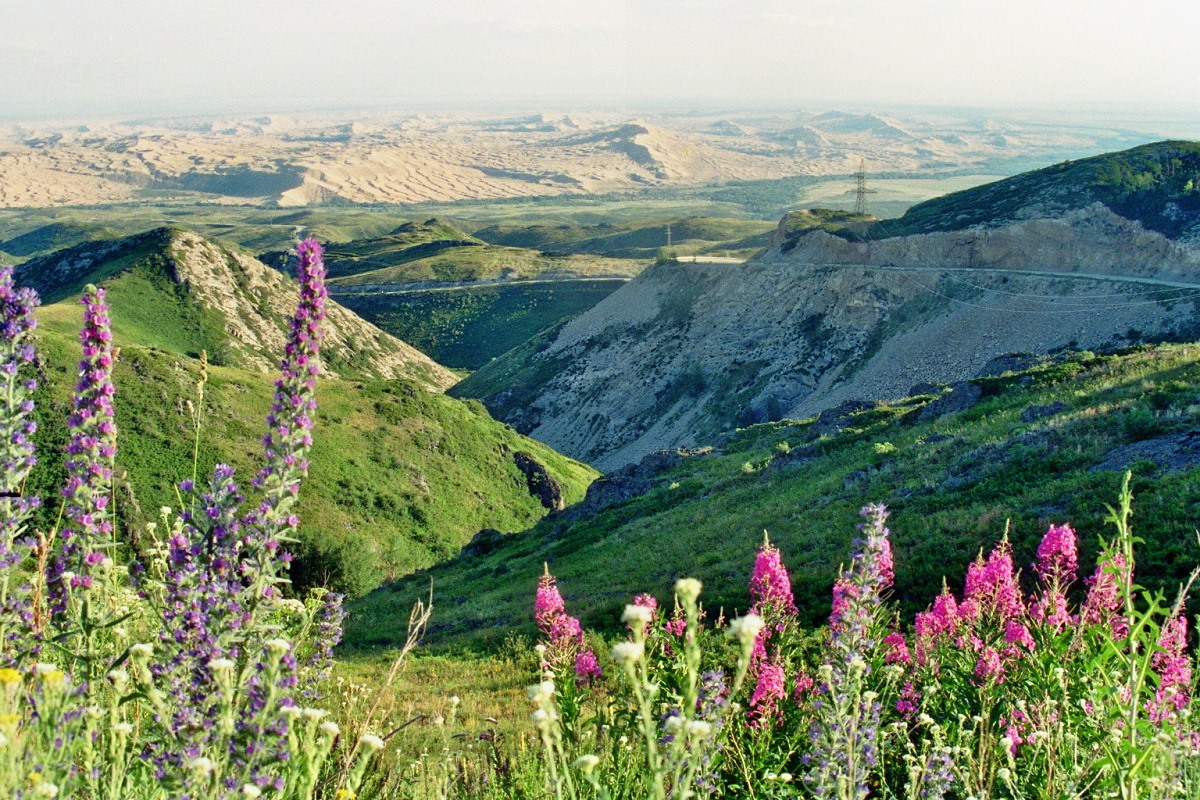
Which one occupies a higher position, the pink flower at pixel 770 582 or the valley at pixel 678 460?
the pink flower at pixel 770 582

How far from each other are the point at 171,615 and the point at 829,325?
6474 cm

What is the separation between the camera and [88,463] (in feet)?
15.0

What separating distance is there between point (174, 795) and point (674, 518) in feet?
90.2

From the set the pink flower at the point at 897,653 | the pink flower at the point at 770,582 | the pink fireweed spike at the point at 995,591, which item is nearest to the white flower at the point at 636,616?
the pink flower at the point at 770,582

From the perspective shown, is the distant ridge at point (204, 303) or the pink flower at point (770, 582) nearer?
the pink flower at point (770, 582)

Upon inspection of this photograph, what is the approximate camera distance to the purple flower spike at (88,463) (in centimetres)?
454

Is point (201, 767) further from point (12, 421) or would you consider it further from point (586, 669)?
point (586, 669)

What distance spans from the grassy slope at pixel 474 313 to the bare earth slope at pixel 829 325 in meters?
37.5

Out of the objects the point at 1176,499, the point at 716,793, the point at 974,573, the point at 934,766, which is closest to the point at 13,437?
the point at 716,793

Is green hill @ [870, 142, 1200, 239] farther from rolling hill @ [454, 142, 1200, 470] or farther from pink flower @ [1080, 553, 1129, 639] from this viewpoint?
pink flower @ [1080, 553, 1129, 639]

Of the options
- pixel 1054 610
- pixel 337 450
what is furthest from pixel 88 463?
pixel 337 450

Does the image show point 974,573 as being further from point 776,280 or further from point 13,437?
point 776,280

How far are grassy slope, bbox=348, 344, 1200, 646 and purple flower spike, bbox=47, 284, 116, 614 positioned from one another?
1306 cm

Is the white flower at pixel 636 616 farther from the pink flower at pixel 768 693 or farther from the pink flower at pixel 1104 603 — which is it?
the pink flower at pixel 1104 603
